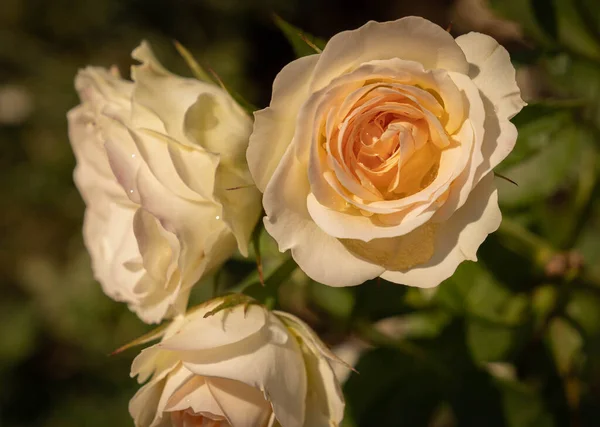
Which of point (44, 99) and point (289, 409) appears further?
point (44, 99)

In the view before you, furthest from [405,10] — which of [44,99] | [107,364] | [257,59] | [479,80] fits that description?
[479,80]

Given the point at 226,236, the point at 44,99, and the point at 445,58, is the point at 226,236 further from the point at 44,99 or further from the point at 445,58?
the point at 44,99

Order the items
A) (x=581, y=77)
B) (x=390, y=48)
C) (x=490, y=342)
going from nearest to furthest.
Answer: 1. (x=390, y=48)
2. (x=490, y=342)
3. (x=581, y=77)

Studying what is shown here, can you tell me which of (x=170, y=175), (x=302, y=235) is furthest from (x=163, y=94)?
(x=302, y=235)

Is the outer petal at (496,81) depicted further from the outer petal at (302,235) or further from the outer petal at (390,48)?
the outer petal at (302,235)

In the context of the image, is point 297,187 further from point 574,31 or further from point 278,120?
point 574,31

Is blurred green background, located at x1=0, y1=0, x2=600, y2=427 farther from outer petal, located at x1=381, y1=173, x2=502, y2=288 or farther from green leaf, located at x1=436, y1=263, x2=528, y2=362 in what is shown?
outer petal, located at x1=381, y1=173, x2=502, y2=288

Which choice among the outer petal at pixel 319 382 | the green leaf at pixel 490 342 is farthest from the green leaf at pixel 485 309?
the outer petal at pixel 319 382
